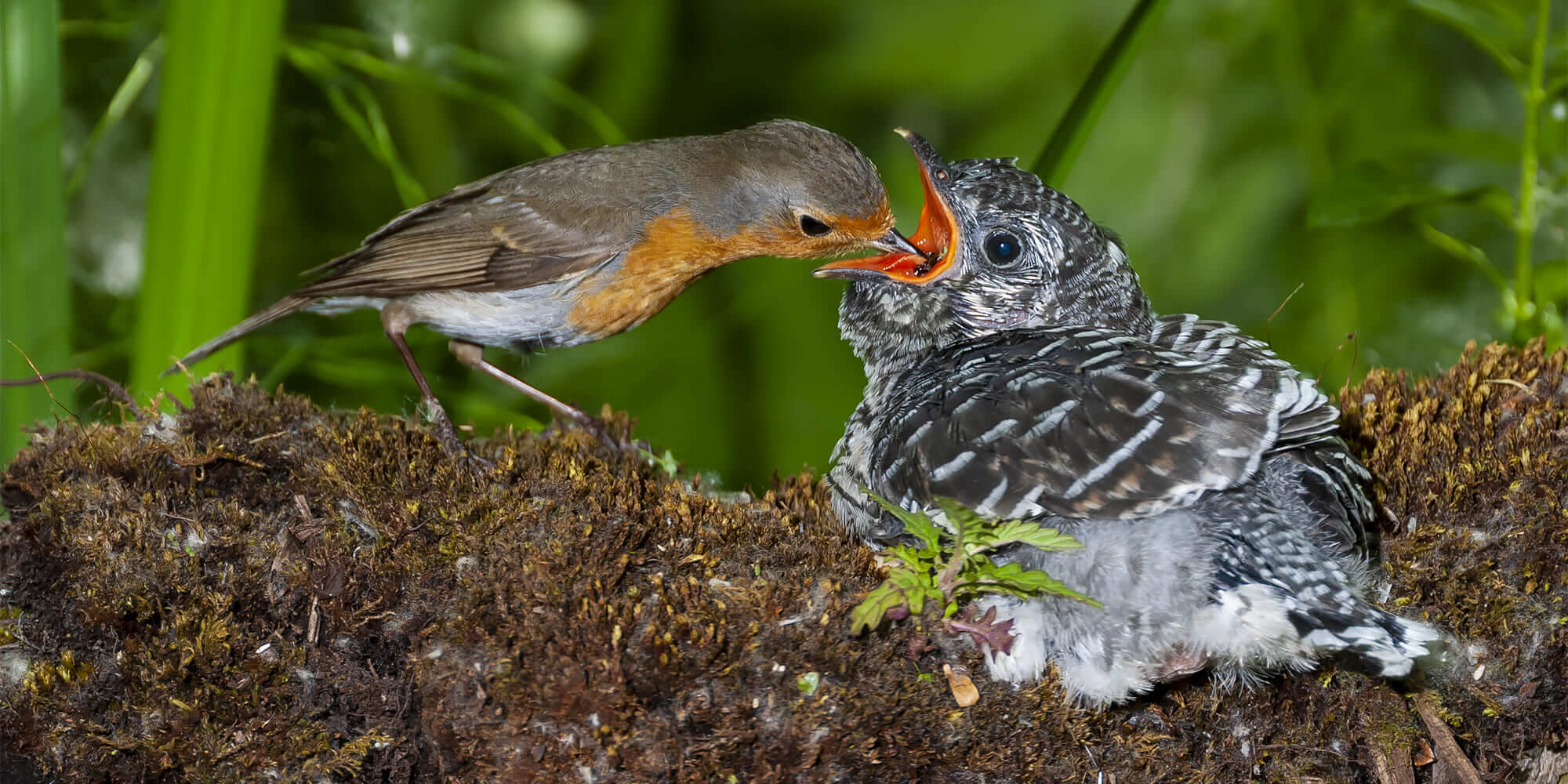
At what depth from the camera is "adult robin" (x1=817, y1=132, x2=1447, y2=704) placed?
6.75ft

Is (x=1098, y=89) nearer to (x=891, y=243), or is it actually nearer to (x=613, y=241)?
(x=891, y=243)

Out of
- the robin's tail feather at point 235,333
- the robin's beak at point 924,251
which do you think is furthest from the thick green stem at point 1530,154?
the robin's tail feather at point 235,333

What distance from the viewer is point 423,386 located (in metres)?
2.98

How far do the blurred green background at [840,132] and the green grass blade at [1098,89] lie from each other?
1661 mm

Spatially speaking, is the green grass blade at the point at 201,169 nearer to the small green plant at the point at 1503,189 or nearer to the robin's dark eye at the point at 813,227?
the robin's dark eye at the point at 813,227

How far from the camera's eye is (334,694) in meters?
2.03

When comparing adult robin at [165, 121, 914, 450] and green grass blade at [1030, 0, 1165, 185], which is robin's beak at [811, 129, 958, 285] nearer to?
adult robin at [165, 121, 914, 450]

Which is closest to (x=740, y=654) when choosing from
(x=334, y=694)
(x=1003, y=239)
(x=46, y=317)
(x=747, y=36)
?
(x=334, y=694)

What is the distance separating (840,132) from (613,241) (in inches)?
105

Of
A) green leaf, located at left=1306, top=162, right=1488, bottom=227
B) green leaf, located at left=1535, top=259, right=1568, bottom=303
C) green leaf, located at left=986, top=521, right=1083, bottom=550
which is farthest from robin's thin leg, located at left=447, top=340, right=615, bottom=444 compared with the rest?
green leaf, located at left=1535, top=259, right=1568, bottom=303

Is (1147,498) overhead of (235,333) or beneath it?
overhead

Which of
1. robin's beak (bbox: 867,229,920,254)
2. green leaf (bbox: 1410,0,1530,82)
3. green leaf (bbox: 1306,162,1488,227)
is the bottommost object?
robin's beak (bbox: 867,229,920,254)

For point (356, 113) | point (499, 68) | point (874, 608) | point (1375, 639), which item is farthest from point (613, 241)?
point (1375, 639)

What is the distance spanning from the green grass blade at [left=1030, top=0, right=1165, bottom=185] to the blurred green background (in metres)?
1.66
